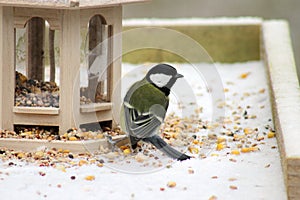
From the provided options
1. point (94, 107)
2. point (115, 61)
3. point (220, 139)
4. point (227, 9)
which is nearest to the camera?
point (94, 107)

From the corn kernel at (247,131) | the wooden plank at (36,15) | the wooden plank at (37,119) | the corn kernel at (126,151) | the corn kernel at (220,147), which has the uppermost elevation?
the wooden plank at (36,15)

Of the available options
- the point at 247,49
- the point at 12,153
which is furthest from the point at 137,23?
the point at 12,153

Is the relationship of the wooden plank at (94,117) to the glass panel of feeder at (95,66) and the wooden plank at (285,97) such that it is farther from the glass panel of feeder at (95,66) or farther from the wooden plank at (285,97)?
the wooden plank at (285,97)

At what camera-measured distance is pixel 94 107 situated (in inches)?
121

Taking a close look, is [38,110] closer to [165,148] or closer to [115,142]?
[115,142]

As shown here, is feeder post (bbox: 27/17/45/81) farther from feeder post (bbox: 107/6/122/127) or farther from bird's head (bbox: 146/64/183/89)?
bird's head (bbox: 146/64/183/89)

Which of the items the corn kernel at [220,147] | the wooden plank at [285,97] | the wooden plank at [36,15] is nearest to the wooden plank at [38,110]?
the wooden plank at [36,15]

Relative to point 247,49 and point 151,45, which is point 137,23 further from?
point 247,49

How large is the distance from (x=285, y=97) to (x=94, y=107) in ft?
3.06

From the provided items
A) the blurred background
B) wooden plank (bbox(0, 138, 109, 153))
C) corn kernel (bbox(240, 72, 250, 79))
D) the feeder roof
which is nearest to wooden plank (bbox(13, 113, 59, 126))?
wooden plank (bbox(0, 138, 109, 153))

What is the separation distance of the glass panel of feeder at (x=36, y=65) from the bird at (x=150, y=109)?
0.36m

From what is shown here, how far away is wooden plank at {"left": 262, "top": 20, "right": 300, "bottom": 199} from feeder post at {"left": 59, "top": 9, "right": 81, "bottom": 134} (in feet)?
2.98

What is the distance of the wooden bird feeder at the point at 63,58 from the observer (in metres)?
2.93

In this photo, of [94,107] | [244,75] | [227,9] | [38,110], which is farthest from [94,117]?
[227,9]
